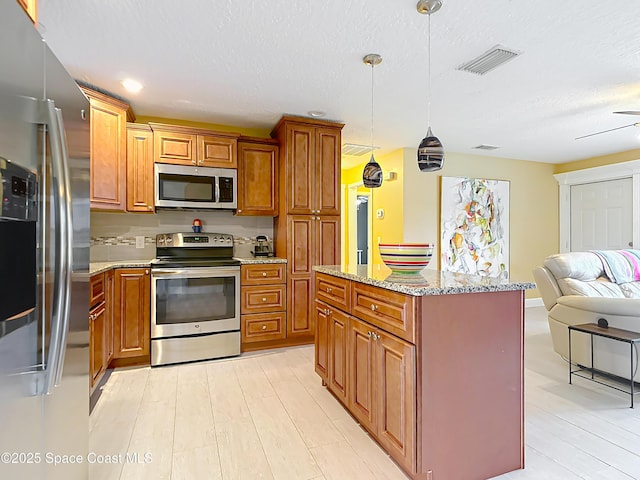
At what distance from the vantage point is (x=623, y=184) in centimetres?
505

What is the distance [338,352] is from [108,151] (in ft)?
8.76

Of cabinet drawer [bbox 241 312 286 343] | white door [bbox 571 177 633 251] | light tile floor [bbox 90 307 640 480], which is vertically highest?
white door [bbox 571 177 633 251]

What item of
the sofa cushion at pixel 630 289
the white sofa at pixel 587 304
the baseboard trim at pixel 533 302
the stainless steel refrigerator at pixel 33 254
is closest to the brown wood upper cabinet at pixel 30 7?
the stainless steel refrigerator at pixel 33 254

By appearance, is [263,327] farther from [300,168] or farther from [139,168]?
[139,168]

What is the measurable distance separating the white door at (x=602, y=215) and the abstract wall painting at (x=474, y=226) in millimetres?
1255

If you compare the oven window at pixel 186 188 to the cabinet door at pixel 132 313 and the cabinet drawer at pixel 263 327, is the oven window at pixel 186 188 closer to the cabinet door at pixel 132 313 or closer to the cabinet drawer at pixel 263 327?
→ the cabinet door at pixel 132 313

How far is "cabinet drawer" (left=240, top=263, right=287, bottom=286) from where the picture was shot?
3.50m

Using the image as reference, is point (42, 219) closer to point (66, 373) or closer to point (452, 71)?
point (66, 373)

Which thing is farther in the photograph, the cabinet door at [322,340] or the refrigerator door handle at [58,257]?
the cabinet door at [322,340]

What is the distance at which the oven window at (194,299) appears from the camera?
318cm

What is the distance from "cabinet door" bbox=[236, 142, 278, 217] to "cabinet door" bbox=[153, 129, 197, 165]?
1.66 ft

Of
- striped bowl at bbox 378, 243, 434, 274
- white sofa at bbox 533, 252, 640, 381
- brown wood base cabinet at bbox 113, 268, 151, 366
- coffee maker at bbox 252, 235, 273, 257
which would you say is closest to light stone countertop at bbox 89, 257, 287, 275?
brown wood base cabinet at bbox 113, 268, 151, 366

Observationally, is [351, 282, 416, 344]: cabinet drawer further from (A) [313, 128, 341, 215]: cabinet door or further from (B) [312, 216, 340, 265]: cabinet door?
(A) [313, 128, 341, 215]: cabinet door

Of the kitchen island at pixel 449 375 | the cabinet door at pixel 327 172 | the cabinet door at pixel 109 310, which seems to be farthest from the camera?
the cabinet door at pixel 327 172
